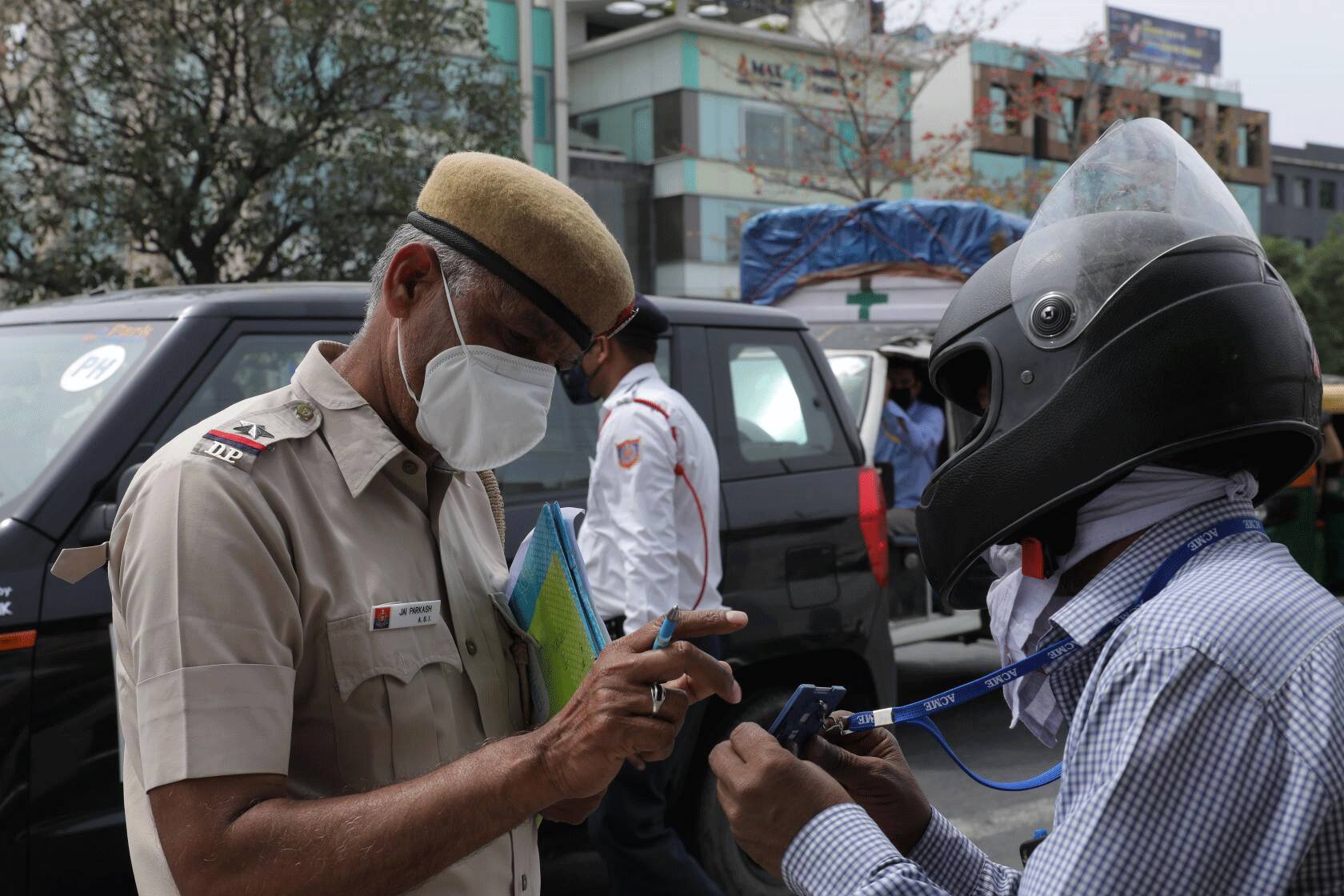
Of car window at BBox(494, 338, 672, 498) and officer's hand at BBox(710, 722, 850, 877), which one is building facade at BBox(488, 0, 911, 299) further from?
officer's hand at BBox(710, 722, 850, 877)

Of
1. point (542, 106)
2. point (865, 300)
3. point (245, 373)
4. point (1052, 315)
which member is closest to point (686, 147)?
point (542, 106)

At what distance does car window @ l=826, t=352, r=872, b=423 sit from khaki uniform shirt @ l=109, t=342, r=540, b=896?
19.4ft

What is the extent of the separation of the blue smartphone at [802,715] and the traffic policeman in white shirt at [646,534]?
207 centimetres

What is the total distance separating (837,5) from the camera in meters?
24.4

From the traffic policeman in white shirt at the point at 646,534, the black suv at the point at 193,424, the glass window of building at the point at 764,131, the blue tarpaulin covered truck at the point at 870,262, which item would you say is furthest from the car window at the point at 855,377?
the glass window of building at the point at 764,131

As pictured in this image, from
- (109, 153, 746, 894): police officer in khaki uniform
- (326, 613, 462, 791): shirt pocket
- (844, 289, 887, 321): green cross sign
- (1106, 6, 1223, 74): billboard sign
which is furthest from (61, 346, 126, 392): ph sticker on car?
(1106, 6, 1223, 74): billboard sign

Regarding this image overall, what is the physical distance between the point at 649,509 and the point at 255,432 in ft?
7.30

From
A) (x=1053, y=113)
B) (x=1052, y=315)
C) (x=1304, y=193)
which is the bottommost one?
(x=1052, y=315)

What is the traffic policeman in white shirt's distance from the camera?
3732mm

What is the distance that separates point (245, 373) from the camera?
3.44m

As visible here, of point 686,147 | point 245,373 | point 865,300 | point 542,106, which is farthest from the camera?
point 686,147

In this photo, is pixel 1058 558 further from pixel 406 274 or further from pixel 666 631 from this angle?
pixel 406 274

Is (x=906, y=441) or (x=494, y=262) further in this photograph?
(x=906, y=441)

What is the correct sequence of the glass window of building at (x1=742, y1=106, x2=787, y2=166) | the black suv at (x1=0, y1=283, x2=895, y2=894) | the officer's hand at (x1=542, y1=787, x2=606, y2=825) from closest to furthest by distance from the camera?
1. the officer's hand at (x1=542, y1=787, x2=606, y2=825)
2. the black suv at (x1=0, y1=283, x2=895, y2=894)
3. the glass window of building at (x1=742, y1=106, x2=787, y2=166)
